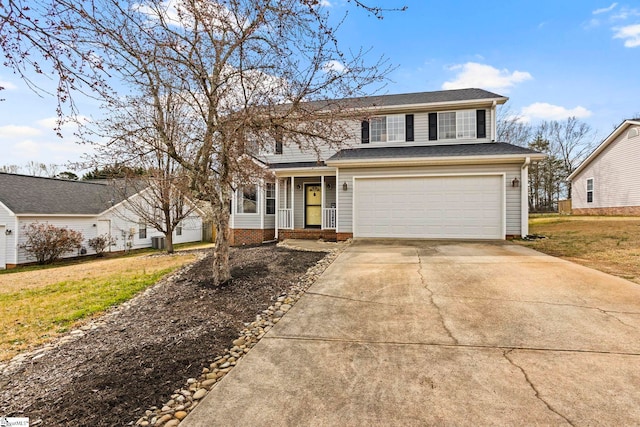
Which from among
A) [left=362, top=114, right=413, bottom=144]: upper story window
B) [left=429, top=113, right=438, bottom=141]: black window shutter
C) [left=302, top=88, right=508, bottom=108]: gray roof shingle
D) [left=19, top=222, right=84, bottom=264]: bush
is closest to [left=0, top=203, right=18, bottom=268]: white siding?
[left=19, top=222, right=84, bottom=264]: bush

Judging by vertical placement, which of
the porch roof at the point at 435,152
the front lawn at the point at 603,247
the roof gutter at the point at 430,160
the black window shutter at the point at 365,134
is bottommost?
the front lawn at the point at 603,247

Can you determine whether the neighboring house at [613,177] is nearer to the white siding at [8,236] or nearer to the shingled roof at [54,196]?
the shingled roof at [54,196]

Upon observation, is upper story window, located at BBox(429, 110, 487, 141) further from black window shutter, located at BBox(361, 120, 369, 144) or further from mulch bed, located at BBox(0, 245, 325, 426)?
mulch bed, located at BBox(0, 245, 325, 426)

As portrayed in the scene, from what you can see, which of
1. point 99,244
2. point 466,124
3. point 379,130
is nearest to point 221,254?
point 379,130

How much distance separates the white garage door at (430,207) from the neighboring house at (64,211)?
7.36 m

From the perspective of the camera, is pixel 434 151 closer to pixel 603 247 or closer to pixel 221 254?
pixel 603 247

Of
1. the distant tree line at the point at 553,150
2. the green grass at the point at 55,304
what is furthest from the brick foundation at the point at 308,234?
the distant tree line at the point at 553,150

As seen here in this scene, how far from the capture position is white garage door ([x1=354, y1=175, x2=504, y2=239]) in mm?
10688

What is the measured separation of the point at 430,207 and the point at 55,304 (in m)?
10.5

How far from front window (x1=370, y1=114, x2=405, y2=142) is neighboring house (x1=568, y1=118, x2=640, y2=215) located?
14043mm

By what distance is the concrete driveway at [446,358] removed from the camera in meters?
2.38

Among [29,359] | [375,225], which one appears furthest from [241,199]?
[29,359]

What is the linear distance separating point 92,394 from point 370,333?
9.16ft

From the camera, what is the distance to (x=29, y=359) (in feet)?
12.3
